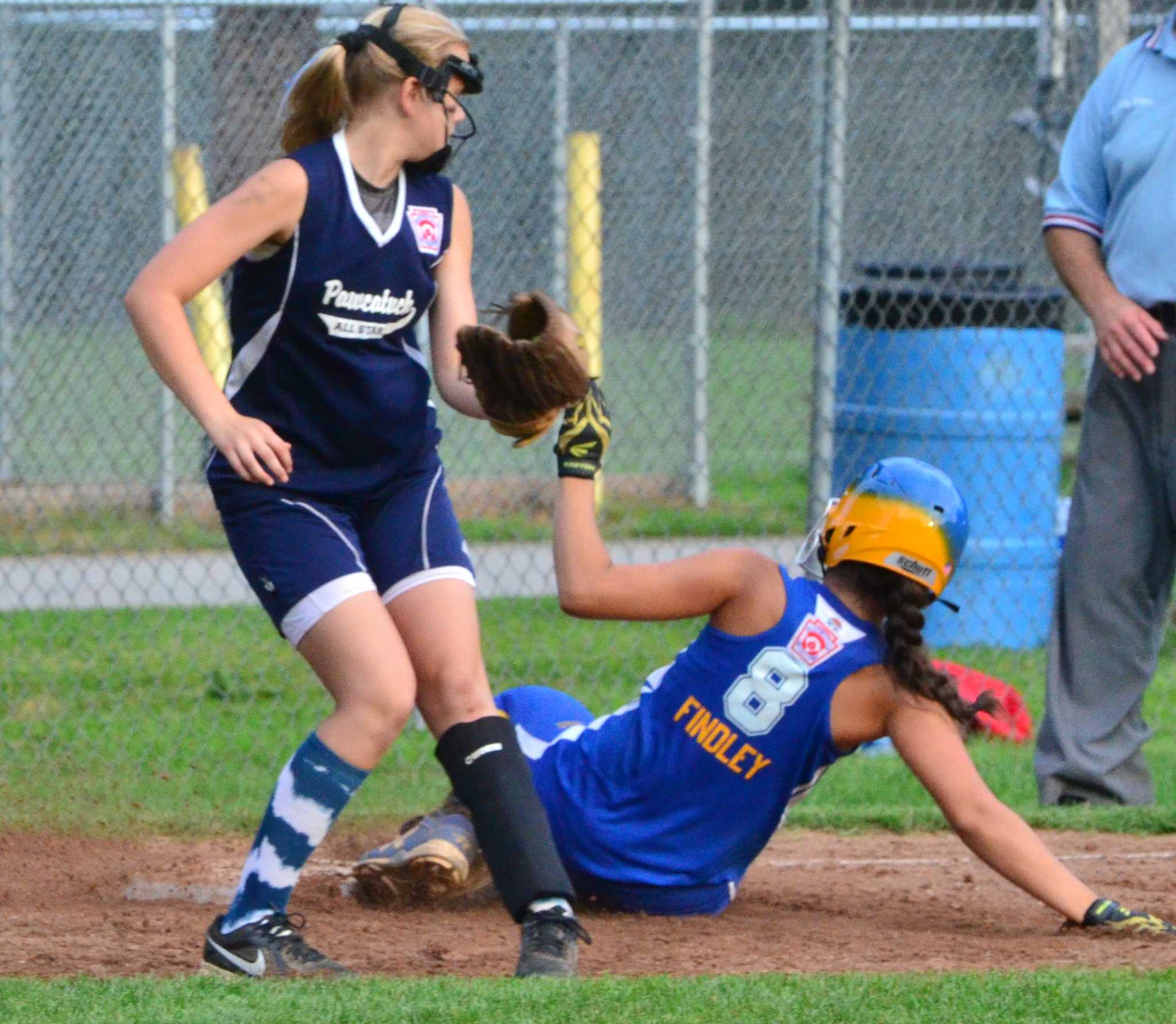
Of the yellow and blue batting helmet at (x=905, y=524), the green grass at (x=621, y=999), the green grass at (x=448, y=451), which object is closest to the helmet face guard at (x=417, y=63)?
the yellow and blue batting helmet at (x=905, y=524)

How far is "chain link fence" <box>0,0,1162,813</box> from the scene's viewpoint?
255 inches

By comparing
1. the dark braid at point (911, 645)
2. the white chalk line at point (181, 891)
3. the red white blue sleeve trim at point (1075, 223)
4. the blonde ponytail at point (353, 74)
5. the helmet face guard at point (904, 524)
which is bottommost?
the white chalk line at point (181, 891)

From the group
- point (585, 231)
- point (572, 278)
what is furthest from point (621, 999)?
point (572, 278)

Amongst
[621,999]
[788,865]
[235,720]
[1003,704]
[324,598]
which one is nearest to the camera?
[621,999]

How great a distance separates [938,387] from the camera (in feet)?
25.8

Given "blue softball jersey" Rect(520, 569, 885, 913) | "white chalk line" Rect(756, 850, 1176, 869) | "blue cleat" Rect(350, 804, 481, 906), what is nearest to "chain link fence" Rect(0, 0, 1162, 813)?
"white chalk line" Rect(756, 850, 1176, 869)

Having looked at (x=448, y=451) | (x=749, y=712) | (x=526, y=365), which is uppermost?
(x=526, y=365)

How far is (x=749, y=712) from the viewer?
13.0 ft

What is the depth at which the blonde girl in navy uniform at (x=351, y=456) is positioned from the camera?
345 centimetres

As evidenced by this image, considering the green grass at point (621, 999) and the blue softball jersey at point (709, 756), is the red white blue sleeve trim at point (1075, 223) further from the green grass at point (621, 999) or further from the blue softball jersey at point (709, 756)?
the green grass at point (621, 999)

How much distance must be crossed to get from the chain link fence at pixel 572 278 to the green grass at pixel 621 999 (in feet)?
8.48

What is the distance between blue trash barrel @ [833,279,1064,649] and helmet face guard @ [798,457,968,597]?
3792mm

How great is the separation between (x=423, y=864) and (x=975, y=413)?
4.44m

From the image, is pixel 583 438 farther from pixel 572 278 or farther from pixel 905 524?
pixel 572 278
